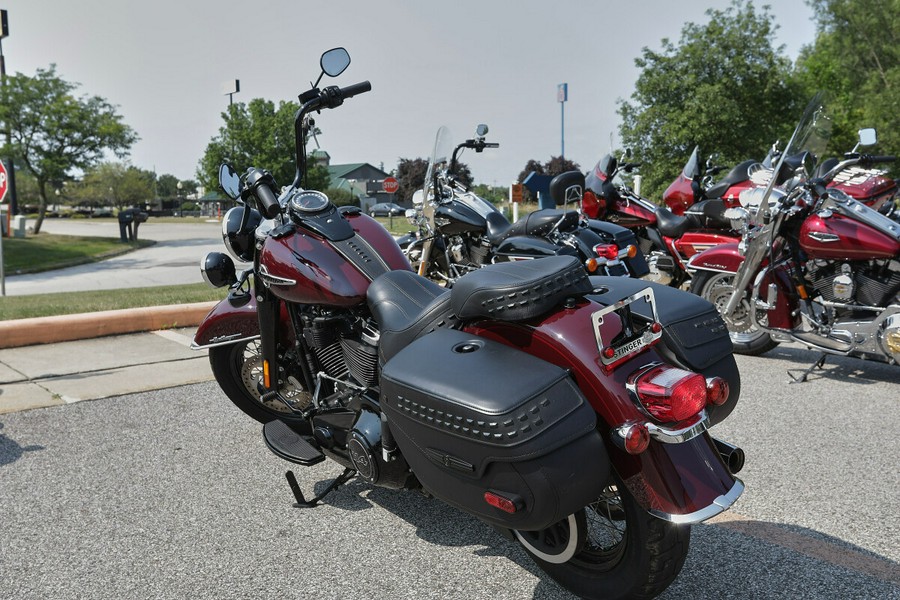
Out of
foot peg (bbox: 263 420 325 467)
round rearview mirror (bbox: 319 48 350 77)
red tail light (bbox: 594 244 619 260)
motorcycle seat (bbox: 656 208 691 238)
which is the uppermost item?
round rearview mirror (bbox: 319 48 350 77)

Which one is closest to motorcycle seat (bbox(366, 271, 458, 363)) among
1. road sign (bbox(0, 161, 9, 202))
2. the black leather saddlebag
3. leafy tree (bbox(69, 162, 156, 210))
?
the black leather saddlebag

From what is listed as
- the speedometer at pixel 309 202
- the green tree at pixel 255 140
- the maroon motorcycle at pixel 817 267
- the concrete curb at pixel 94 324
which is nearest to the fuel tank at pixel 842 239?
the maroon motorcycle at pixel 817 267

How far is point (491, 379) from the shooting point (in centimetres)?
194

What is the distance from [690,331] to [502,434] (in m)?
0.78

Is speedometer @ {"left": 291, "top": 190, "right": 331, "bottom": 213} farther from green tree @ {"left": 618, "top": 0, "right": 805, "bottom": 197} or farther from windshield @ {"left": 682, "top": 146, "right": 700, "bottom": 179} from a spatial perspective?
green tree @ {"left": 618, "top": 0, "right": 805, "bottom": 197}

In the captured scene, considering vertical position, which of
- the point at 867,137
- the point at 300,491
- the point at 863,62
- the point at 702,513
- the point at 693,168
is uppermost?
the point at 863,62

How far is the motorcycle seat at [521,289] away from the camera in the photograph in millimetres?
2068

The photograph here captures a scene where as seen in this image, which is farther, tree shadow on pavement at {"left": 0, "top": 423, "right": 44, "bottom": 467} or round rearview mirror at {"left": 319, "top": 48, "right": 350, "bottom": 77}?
tree shadow on pavement at {"left": 0, "top": 423, "right": 44, "bottom": 467}

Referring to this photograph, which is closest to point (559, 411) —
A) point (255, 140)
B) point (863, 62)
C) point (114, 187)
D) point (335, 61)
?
point (335, 61)

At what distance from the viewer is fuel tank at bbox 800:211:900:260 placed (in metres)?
4.76

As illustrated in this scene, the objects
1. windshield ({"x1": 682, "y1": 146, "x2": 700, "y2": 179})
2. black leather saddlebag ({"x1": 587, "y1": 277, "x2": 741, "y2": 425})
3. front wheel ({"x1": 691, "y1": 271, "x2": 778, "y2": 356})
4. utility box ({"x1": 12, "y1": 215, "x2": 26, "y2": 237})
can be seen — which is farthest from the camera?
utility box ({"x1": 12, "y1": 215, "x2": 26, "y2": 237})

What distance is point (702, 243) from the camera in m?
7.38

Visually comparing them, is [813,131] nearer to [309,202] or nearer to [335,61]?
[335,61]

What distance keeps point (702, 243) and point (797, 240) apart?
2234 millimetres
